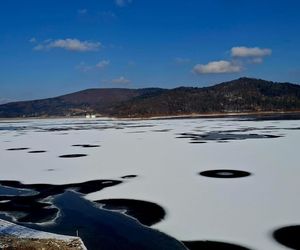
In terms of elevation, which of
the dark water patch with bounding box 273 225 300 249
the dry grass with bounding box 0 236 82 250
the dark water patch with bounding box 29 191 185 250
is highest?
the dry grass with bounding box 0 236 82 250

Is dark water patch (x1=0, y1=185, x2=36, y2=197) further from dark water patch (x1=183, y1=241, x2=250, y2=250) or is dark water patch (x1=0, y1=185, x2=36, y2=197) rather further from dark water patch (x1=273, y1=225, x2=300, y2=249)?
dark water patch (x1=273, y1=225, x2=300, y2=249)

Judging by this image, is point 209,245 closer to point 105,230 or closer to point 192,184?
point 105,230

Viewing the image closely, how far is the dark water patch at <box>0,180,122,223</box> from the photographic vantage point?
1115 centimetres

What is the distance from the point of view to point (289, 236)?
341 inches

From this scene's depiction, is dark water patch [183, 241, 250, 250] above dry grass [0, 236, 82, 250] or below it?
below

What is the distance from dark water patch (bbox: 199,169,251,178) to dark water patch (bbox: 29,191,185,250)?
6152 millimetres

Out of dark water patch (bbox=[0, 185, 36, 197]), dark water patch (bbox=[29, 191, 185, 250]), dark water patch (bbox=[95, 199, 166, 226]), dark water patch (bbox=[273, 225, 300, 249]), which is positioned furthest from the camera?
dark water patch (bbox=[0, 185, 36, 197])

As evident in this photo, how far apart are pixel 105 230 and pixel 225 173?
8.57 meters

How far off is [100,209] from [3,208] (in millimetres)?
3123

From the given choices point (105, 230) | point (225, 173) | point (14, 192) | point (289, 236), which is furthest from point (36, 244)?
point (225, 173)

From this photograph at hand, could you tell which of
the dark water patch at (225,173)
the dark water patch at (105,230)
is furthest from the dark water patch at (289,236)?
the dark water patch at (225,173)

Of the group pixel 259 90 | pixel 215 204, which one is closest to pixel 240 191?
pixel 215 204

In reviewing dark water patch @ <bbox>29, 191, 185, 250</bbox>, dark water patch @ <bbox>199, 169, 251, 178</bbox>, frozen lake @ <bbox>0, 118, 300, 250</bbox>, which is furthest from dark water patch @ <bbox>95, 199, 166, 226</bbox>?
dark water patch @ <bbox>199, 169, 251, 178</bbox>

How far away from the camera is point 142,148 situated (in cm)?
2758
